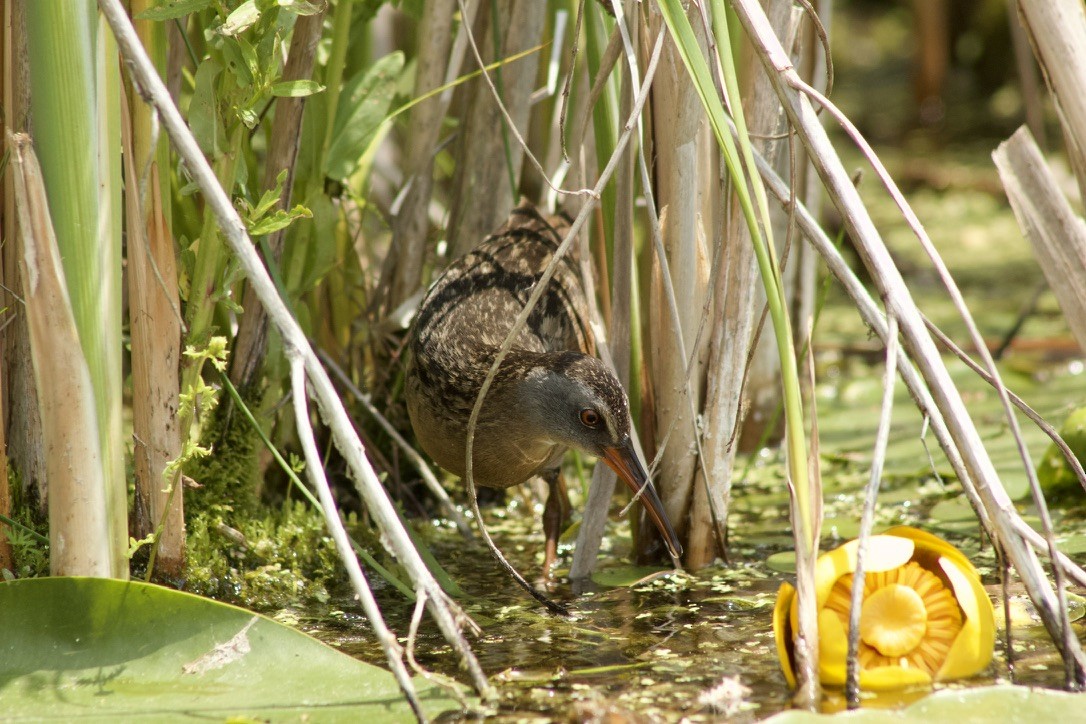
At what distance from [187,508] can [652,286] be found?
128cm

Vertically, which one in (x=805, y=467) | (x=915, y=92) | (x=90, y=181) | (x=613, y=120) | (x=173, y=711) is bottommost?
(x=173, y=711)

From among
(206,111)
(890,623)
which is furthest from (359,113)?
(890,623)

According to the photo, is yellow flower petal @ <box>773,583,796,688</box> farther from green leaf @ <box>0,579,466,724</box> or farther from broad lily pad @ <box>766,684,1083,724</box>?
green leaf @ <box>0,579,466,724</box>

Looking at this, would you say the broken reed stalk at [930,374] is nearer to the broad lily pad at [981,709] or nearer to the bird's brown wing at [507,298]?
the broad lily pad at [981,709]

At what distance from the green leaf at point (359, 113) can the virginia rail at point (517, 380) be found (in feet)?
1.66

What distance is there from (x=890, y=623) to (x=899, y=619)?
0.06 ft

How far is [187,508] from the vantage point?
2.94m

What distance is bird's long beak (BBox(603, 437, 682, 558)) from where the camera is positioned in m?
2.99

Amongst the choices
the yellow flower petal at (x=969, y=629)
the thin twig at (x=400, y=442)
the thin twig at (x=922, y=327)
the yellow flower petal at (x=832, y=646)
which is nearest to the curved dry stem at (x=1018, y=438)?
the thin twig at (x=922, y=327)

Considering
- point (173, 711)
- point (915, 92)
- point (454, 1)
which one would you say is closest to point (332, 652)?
point (173, 711)

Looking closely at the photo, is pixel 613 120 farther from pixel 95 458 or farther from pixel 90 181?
pixel 95 458

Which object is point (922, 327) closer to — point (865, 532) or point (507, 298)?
point (865, 532)

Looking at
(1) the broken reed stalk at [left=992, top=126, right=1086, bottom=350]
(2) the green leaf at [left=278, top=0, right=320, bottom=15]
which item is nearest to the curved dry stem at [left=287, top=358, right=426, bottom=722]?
(2) the green leaf at [left=278, top=0, right=320, bottom=15]

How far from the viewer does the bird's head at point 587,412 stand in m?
2.98
